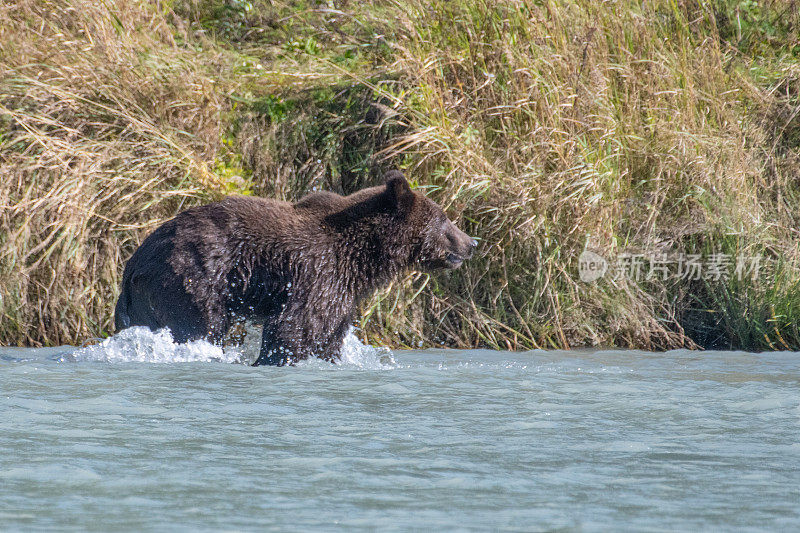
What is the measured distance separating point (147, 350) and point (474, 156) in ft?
9.59

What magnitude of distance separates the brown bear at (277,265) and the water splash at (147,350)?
72 mm

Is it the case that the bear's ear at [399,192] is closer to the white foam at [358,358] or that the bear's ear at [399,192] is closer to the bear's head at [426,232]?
the bear's head at [426,232]

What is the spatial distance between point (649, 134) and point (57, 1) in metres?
5.14

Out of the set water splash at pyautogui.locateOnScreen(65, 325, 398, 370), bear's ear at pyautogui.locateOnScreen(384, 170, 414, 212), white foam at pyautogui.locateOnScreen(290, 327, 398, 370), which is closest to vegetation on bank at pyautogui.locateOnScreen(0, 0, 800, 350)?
white foam at pyautogui.locateOnScreen(290, 327, 398, 370)

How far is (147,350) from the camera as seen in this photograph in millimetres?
6309

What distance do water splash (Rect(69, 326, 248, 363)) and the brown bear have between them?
0.24 feet

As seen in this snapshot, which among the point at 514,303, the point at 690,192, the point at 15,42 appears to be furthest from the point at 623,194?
the point at 15,42

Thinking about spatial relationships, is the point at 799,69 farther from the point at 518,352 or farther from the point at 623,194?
the point at 518,352

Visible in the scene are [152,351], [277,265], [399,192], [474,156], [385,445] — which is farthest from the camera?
[474,156]

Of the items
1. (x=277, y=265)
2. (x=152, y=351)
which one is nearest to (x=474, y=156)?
(x=277, y=265)

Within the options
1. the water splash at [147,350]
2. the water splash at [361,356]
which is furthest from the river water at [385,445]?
the water splash at [361,356]

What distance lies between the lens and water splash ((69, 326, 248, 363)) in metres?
6.25

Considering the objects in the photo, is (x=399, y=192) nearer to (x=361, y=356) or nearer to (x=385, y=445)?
(x=361, y=356)

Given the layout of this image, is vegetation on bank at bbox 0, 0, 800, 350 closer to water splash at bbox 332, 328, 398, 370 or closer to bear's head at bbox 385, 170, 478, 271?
bear's head at bbox 385, 170, 478, 271
